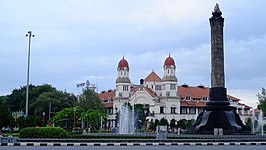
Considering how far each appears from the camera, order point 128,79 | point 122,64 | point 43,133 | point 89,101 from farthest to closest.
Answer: point 128,79 → point 122,64 → point 89,101 → point 43,133

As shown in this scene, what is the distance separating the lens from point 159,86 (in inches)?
3521

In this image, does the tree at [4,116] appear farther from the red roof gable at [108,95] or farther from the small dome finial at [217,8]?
the red roof gable at [108,95]

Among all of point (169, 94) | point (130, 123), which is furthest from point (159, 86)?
point (130, 123)

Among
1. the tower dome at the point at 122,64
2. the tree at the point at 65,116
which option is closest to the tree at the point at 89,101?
the tower dome at the point at 122,64

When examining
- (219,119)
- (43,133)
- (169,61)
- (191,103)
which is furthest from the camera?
(191,103)

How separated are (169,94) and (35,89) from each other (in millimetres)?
26833

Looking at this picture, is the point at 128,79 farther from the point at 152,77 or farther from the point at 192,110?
the point at 192,110

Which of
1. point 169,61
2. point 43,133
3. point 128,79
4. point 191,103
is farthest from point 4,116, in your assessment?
point 191,103

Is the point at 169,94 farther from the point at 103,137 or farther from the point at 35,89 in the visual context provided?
the point at 103,137

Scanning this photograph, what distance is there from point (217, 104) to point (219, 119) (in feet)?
4.25

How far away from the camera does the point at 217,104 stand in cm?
3134

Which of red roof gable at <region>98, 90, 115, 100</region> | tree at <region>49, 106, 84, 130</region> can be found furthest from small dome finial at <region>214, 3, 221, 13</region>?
red roof gable at <region>98, 90, 115, 100</region>

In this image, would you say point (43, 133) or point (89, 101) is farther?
point (89, 101)

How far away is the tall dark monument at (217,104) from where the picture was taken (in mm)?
30250
